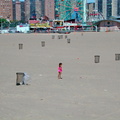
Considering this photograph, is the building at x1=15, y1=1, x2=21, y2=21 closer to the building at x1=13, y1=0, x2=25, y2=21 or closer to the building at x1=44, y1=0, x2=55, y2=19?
the building at x1=13, y1=0, x2=25, y2=21

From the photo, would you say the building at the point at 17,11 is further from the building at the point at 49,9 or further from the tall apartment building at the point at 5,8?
the building at the point at 49,9

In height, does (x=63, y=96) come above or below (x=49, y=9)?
below

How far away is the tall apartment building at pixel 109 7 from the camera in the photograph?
485ft

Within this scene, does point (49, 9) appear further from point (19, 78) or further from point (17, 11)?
point (19, 78)

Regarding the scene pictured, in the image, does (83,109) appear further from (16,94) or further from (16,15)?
(16,15)

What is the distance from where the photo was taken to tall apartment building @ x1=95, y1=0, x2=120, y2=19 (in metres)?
148

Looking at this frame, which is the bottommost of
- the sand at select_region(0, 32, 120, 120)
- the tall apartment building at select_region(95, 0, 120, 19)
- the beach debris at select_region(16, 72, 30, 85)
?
the sand at select_region(0, 32, 120, 120)

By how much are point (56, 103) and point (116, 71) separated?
550 cm

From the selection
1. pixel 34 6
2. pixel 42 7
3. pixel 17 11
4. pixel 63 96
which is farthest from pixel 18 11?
pixel 63 96

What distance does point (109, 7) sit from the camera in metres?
152

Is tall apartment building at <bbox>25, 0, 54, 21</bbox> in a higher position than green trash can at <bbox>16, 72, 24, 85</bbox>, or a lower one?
higher

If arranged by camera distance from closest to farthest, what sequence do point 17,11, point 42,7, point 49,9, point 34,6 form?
point 49,9 < point 42,7 < point 34,6 < point 17,11

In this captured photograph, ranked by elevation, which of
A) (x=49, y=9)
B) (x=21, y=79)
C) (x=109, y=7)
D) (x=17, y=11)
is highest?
(x=49, y=9)

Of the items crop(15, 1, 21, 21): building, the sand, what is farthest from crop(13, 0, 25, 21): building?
the sand
